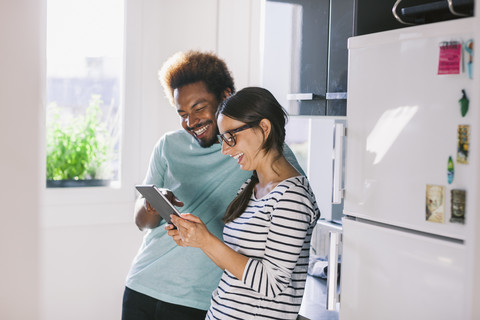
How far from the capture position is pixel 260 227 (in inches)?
56.5

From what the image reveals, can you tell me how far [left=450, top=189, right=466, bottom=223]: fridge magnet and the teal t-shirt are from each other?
0.76 m

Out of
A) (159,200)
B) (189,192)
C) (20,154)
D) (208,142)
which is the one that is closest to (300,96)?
(208,142)

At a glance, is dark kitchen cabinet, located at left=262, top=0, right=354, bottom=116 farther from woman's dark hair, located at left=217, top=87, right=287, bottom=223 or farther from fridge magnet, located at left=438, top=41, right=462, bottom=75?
fridge magnet, located at left=438, top=41, right=462, bottom=75

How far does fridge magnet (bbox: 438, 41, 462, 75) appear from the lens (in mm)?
1155

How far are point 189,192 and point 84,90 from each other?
4.29ft

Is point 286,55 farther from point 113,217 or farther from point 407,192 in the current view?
point 113,217

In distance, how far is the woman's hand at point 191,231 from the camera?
1456 mm

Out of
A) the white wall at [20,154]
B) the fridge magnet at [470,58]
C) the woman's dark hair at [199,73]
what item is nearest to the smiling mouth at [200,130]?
the woman's dark hair at [199,73]

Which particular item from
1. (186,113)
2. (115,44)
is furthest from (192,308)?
(115,44)

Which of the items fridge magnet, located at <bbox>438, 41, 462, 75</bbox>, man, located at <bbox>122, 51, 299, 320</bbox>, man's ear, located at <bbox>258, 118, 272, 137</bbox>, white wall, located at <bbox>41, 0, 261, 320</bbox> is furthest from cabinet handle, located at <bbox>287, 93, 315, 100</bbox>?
white wall, located at <bbox>41, 0, 261, 320</bbox>

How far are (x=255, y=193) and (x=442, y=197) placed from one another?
56cm

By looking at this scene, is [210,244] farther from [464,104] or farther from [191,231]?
[464,104]

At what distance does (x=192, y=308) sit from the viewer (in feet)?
5.89

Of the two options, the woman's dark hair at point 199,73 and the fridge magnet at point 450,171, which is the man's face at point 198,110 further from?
the fridge magnet at point 450,171
